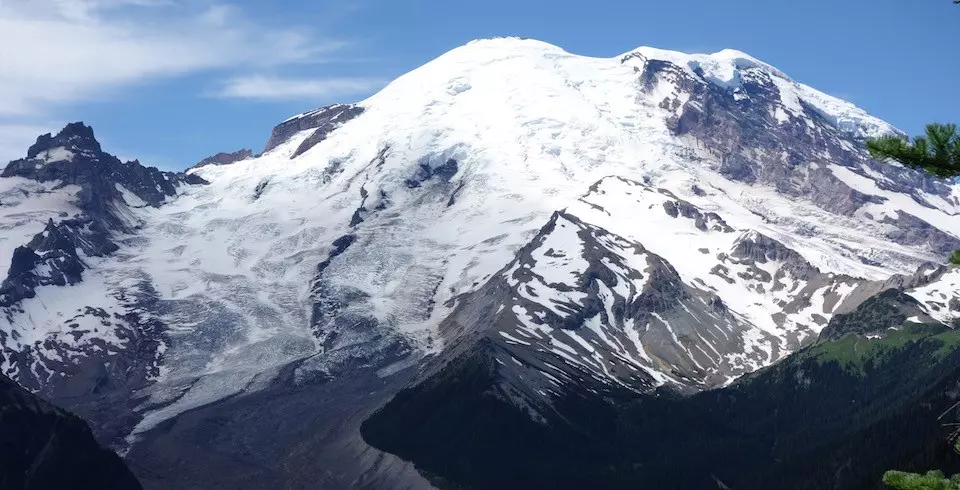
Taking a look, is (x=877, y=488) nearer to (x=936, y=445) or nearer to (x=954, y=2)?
(x=936, y=445)

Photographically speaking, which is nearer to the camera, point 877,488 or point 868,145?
point 868,145

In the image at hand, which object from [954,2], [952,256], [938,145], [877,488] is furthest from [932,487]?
[877,488]

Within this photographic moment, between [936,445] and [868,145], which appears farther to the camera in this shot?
[936,445]

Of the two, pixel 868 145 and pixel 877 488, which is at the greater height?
pixel 868 145

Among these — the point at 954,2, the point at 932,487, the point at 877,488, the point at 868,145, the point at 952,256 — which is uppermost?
the point at 954,2

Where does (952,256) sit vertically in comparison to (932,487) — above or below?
Result: above

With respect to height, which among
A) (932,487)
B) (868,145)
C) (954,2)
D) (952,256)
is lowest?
(932,487)

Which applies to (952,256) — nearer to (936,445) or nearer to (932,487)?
(932,487)

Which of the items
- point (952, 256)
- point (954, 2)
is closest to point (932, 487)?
point (952, 256)
